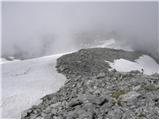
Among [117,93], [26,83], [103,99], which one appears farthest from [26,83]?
[103,99]

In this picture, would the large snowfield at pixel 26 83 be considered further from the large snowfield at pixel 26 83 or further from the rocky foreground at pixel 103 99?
the rocky foreground at pixel 103 99

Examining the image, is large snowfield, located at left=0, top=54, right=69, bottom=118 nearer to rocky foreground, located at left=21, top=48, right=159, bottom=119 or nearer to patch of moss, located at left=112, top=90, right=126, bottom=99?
rocky foreground, located at left=21, top=48, right=159, bottom=119

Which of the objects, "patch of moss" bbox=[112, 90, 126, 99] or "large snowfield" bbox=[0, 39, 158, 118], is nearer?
"patch of moss" bbox=[112, 90, 126, 99]

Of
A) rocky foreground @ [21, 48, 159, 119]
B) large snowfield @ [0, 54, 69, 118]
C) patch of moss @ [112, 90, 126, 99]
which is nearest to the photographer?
rocky foreground @ [21, 48, 159, 119]

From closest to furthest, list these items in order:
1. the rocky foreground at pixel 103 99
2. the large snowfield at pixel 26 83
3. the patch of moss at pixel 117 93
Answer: the rocky foreground at pixel 103 99 → the patch of moss at pixel 117 93 → the large snowfield at pixel 26 83

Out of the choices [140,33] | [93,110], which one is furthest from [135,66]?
[140,33]

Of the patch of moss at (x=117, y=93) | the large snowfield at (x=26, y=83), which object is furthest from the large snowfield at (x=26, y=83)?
the patch of moss at (x=117, y=93)

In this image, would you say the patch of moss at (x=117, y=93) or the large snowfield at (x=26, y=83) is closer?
the patch of moss at (x=117, y=93)

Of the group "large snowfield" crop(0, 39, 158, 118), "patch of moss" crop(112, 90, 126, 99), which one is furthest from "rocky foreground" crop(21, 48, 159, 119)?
"large snowfield" crop(0, 39, 158, 118)

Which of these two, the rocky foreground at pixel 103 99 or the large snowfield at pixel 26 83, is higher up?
the rocky foreground at pixel 103 99

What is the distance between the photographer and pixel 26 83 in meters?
39.3

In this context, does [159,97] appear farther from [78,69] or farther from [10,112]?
[78,69]

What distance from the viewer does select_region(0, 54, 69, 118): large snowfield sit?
107 feet

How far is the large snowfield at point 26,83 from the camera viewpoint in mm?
32656
